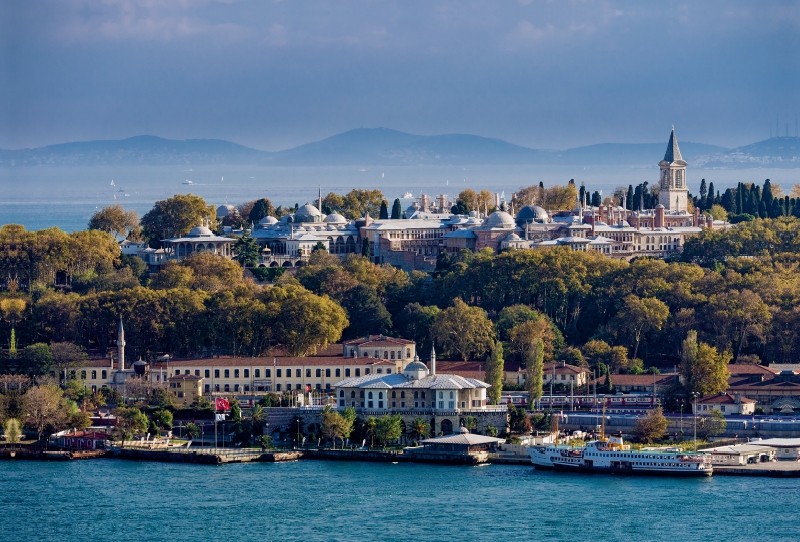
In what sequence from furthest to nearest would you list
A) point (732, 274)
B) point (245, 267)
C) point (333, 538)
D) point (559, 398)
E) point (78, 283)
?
point (245, 267), point (78, 283), point (732, 274), point (559, 398), point (333, 538)

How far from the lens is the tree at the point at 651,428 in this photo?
46.7 metres

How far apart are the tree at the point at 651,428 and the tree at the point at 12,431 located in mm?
15188

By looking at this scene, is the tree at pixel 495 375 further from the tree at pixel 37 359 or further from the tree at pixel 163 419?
the tree at pixel 37 359

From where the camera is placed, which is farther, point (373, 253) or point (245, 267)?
point (373, 253)

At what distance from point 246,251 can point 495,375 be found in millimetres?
26223

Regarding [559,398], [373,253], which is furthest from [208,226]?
[559,398]

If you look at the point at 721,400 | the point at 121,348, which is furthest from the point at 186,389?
the point at 721,400

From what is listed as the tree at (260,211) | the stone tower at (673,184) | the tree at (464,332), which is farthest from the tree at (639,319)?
the tree at (260,211)

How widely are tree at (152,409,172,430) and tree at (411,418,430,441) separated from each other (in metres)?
6.32

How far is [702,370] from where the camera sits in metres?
51.2

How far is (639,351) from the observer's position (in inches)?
2314

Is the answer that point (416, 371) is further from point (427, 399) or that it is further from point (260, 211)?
point (260, 211)

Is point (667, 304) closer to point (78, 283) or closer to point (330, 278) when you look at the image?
point (330, 278)

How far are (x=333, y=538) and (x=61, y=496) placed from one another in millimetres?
7389
